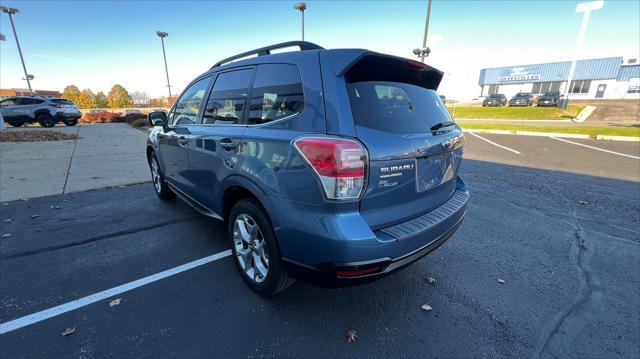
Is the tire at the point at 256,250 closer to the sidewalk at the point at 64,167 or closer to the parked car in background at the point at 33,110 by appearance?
the sidewalk at the point at 64,167

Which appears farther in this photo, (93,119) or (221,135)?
(93,119)

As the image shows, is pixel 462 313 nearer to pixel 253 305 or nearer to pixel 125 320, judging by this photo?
pixel 253 305

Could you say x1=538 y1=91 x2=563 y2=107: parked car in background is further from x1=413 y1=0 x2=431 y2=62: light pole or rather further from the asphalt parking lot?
the asphalt parking lot

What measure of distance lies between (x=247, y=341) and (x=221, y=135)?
168 centimetres

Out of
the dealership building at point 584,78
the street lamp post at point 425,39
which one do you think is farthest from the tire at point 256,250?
the dealership building at point 584,78

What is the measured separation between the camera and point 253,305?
2383mm

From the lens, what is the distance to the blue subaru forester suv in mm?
1771

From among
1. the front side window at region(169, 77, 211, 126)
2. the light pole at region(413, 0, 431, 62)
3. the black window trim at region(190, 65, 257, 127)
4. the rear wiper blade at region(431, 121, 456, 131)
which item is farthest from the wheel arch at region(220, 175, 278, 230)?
the light pole at region(413, 0, 431, 62)

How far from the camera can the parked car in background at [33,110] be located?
15492 millimetres

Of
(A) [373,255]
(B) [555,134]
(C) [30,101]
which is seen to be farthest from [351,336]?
(C) [30,101]

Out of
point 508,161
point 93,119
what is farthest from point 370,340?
point 93,119

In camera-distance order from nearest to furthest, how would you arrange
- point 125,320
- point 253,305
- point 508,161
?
point 125,320 < point 253,305 < point 508,161

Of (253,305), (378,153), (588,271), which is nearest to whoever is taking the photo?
(378,153)

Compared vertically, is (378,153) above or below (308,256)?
above
